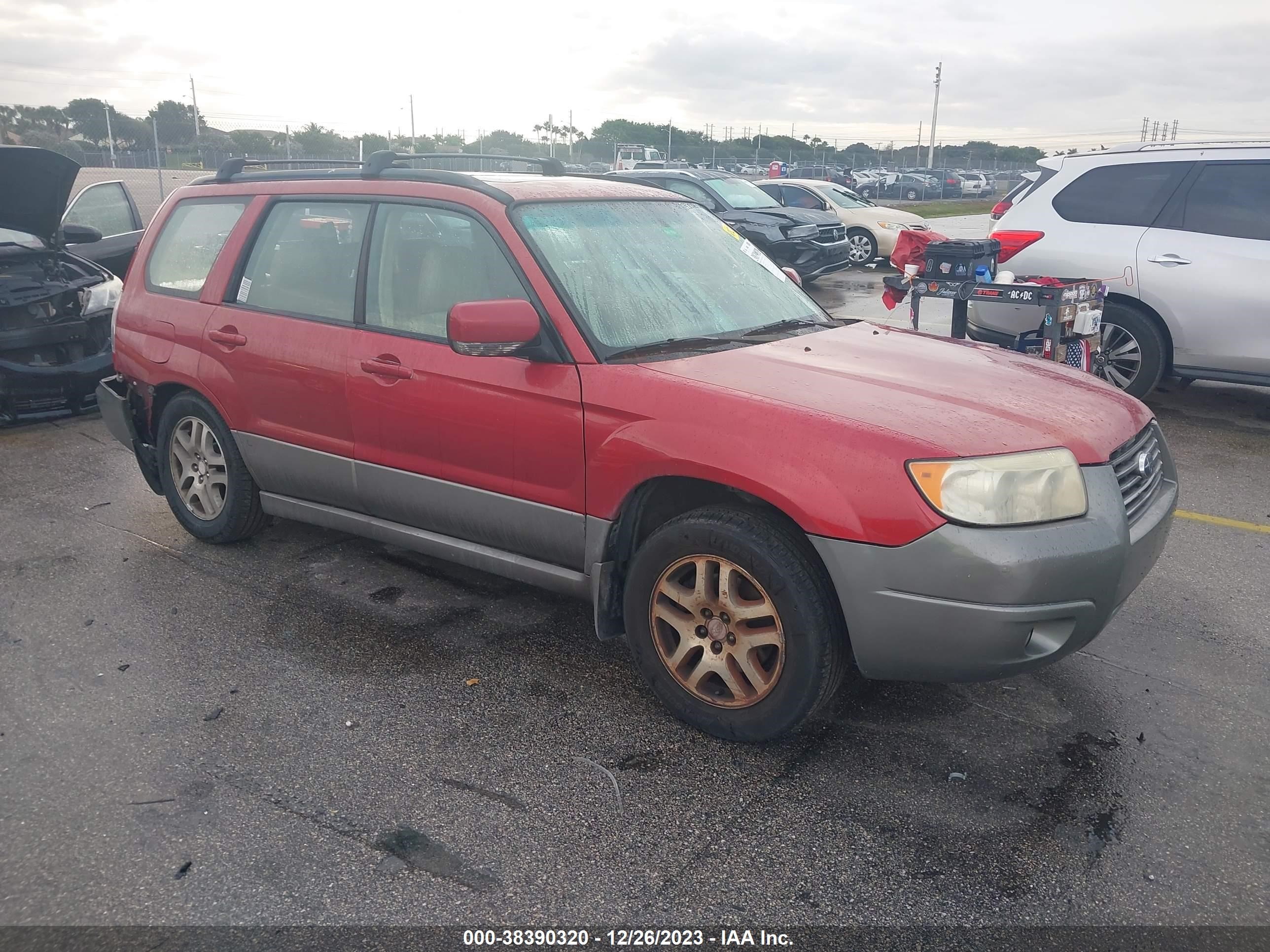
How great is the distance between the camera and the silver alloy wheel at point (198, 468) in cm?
469

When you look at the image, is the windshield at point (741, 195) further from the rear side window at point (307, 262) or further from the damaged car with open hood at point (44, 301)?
the rear side window at point (307, 262)

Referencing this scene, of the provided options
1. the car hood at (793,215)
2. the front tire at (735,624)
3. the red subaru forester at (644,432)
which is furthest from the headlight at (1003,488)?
the car hood at (793,215)

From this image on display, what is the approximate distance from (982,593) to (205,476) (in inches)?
142

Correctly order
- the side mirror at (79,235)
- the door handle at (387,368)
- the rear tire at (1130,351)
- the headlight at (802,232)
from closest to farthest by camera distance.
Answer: the door handle at (387,368) < the rear tire at (1130,351) < the side mirror at (79,235) < the headlight at (802,232)

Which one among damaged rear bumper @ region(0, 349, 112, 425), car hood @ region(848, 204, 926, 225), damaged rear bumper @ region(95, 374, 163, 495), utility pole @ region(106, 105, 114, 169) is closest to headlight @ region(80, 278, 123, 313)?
damaged rear bumper @ region(0, 349, 112, 425)

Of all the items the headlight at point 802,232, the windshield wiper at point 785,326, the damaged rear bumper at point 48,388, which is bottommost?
the damaged rear bumper at point 48,388

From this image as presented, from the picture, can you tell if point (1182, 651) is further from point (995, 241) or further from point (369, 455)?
point (995, 241)

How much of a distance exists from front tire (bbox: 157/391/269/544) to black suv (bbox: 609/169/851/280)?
902cm

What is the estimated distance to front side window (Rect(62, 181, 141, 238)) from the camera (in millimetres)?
9516

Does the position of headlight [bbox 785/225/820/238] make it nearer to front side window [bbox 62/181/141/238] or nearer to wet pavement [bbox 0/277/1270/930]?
front side window [bbox 62/181/141/238]

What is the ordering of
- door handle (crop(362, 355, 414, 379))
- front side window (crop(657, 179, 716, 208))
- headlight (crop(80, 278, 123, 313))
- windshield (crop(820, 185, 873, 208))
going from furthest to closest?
windshield (crop(820, 185, 873, 208)) → front side window (crop(657, 179, 716, 208)) → headlight (crop(80, 278, 123, 313)) → door handle (crop(362, 355, 414, 379))

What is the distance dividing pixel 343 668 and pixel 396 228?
1701mm

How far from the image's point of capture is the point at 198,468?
477cm

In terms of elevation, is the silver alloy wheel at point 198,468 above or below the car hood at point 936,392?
below
